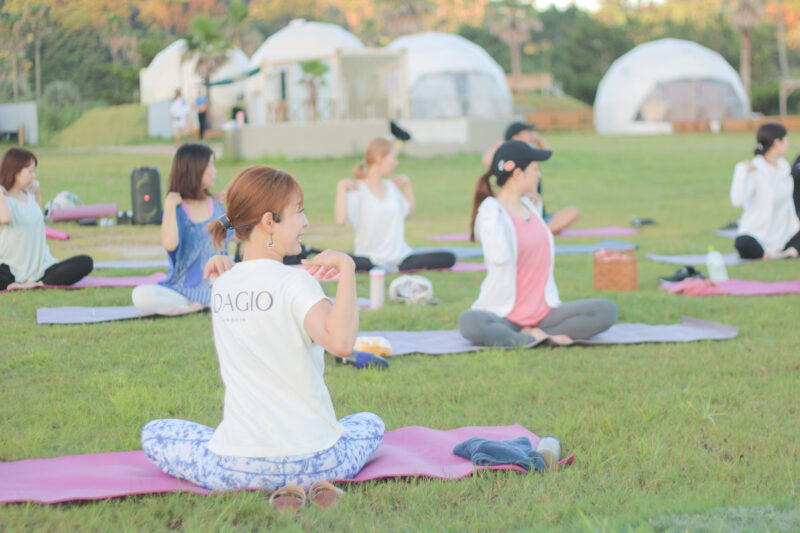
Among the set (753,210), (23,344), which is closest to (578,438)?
(23,344)

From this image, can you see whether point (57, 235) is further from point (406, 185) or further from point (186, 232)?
point (186, 232)

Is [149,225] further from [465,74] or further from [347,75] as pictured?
[465,74]

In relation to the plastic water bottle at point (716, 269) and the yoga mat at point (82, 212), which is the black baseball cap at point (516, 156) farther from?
the yoga mat at point (82, 212)

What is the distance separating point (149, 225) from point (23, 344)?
820 centimetres

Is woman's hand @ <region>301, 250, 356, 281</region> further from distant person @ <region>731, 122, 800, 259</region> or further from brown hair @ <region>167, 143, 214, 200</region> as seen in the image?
distant person @ <region>731, 122, 800, 259</region>

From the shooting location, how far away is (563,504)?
11.9ft

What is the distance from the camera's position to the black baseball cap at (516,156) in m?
6.50

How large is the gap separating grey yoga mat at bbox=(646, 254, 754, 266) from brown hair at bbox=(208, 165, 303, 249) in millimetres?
7974

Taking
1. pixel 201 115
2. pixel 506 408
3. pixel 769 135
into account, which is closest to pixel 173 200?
pixel 506 408

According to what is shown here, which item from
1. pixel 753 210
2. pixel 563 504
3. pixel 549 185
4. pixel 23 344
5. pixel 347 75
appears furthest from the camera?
pixel 347 75

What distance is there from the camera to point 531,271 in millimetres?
6738

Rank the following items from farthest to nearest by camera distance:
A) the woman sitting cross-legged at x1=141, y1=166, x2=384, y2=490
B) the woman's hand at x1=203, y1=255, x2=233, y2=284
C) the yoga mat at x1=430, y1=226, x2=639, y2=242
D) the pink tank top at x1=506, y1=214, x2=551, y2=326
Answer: the yoga mat at x1=430, y1=226, x2=639, y2=242, the pink tank top at x1=506, y1=214, x2=551, y2=326, the woman's hand at x1=203, y1=255, x2=233, y2=284, the woman sitting cross-legged at x1=141, y1=166, x2=384, y2=490

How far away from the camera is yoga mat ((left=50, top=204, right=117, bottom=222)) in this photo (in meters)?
14.4

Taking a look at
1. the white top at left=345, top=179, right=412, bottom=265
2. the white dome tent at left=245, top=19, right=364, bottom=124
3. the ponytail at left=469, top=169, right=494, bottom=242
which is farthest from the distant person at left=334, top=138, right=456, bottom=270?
the white dome tent at left=245, top=19, right=364, bottom=124
